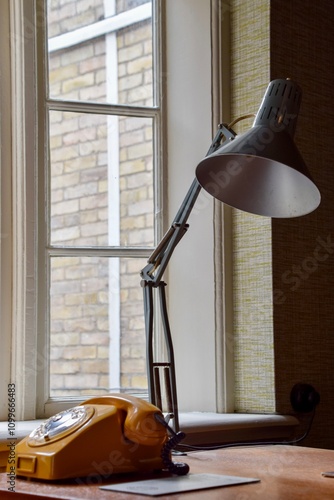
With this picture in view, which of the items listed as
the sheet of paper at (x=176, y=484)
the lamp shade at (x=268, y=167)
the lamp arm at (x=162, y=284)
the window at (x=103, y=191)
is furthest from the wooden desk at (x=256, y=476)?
the window at (x=103, y=191)

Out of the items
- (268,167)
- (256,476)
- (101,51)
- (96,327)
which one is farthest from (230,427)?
(101,51)

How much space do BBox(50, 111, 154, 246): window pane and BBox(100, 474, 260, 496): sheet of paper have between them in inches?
→ 42.5

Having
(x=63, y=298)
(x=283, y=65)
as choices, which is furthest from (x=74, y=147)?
(x=283, y=65)

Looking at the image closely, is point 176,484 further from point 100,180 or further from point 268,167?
point 100,180

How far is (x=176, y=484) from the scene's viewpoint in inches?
56.0

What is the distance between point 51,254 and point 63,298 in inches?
5.2

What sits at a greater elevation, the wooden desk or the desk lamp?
the desk lamp

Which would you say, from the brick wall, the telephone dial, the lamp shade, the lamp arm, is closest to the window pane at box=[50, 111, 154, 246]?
the brick wall

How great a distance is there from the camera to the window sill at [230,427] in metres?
2.20

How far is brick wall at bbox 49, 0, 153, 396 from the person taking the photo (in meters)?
2.40

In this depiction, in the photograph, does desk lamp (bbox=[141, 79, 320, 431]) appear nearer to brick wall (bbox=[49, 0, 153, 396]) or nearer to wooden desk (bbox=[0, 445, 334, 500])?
wooden desk (bbox=[0, 445, 334, 500])

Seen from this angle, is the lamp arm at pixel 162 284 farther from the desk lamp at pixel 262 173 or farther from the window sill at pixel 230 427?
the window sill at pixel 230 427

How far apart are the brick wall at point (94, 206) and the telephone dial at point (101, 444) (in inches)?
32.5

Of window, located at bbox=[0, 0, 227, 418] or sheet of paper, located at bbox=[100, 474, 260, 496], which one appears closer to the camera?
sheet of paper, located at bbox=[100, 474, 260, 496]
